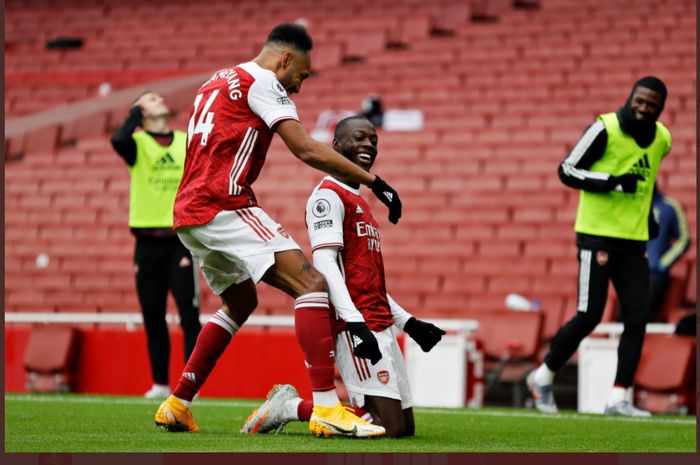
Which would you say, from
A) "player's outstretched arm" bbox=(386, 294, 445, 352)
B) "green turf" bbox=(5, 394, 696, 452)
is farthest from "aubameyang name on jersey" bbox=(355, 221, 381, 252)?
"green turf" bbox=(5, 394, 696, 452)

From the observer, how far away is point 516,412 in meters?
7.15

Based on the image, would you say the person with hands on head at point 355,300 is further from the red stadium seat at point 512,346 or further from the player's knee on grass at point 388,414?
the red stadium seat at point 512,346

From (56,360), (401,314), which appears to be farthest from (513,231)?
(401,314)

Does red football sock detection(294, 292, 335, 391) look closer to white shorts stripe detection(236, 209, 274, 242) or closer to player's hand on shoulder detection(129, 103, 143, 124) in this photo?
white shorts stripe detection(236, 209, 274, 242)

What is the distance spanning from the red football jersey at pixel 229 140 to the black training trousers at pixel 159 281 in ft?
9.93

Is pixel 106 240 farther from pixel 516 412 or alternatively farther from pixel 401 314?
pixel 401 314

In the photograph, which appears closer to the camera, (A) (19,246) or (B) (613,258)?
(B) (613,258)

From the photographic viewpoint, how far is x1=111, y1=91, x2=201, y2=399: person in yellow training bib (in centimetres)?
769

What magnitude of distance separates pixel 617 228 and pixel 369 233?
227 cm

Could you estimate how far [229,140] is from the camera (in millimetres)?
4617

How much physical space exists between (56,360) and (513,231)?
5013 millimetres

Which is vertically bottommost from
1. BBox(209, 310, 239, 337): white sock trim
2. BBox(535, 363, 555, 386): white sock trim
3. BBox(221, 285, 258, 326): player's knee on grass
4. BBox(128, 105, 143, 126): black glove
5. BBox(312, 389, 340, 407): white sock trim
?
BBox(535, 363, 555, 386): white sock trim

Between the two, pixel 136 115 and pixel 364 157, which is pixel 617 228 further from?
pixel 136 115

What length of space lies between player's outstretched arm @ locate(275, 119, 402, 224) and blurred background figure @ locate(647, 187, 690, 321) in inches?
230
